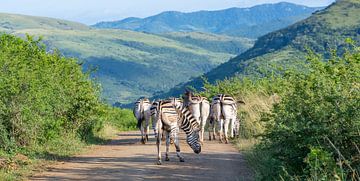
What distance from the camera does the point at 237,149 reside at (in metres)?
20.9

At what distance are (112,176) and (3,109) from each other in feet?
15.8

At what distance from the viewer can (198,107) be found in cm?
2428

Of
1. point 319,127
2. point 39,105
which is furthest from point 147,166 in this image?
point 319,127

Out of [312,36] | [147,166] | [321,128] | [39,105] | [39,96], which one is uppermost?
[312,36]

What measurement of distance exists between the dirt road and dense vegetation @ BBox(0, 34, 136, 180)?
1.04 m

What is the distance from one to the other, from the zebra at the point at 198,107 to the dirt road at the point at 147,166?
2992mm

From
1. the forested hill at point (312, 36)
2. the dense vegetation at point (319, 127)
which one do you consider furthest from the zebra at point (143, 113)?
the forested hill at point (312, 36)

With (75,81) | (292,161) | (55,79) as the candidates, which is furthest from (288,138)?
(75,81)

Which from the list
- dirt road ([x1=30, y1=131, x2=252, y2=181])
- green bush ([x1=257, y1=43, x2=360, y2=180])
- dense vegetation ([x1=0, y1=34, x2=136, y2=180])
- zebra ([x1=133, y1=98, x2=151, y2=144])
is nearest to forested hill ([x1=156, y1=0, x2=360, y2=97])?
zebra ([x1=133, y1=98, x2=151, y2=144])

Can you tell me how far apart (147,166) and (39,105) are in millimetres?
4218

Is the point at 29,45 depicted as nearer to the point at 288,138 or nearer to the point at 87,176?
the point at 87,176

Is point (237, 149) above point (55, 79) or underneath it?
underneath

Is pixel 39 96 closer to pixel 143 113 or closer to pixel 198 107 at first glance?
pixel 143 113

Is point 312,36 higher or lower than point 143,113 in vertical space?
higher
